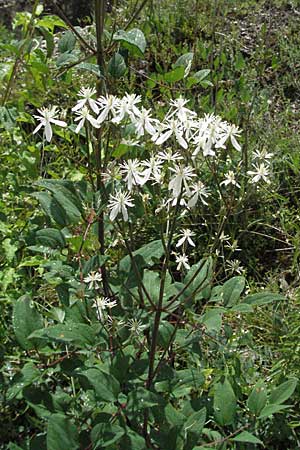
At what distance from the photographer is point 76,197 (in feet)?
4.87

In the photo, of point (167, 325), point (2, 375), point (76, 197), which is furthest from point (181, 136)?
point (2, 375)

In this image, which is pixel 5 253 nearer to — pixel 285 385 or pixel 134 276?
pixel 134 276

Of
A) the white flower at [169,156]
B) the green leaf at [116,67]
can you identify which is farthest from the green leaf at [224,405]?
the green leaf at [116,67]

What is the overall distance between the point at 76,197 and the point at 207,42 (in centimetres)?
252

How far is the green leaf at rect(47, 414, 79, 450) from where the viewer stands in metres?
1.33

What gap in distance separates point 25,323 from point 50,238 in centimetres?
18

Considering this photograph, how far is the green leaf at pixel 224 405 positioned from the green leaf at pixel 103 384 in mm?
270

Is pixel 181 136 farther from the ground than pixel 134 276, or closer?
farther from the ground

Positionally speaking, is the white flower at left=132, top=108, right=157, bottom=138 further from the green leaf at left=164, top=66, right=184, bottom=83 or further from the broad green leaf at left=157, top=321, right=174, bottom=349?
the green leaf at left=164, top=66, right=184, bottom=83

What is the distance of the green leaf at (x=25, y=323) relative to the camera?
146cm

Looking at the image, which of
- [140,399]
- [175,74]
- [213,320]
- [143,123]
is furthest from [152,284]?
[175,74]

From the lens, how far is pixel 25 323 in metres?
1.48

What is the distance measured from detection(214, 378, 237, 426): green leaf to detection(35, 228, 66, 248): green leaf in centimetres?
45

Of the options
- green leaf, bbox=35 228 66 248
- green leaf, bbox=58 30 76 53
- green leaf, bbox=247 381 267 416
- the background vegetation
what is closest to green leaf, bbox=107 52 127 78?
the background vegetation
